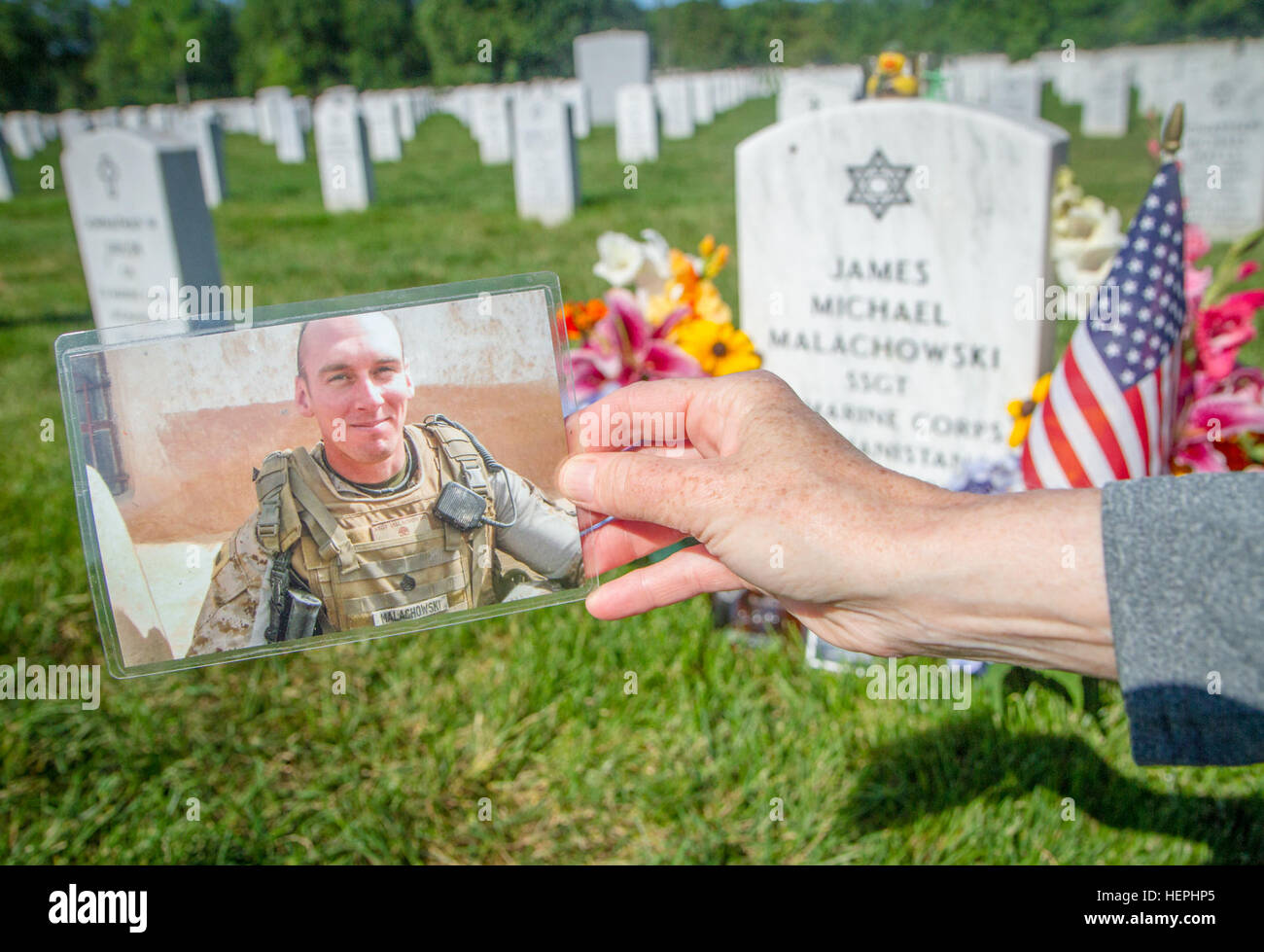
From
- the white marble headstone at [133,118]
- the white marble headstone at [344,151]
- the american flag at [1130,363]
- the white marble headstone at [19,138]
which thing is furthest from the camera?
the white marble headstone at [19,138]

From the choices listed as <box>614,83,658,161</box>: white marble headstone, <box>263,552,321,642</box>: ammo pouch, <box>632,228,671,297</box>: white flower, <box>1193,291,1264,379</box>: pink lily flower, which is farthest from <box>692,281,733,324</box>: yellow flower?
<box>614,83,658,161</box>: white marble headstone

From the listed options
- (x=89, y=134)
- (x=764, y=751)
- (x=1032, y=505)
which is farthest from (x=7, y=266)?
(x=1032, y=505)

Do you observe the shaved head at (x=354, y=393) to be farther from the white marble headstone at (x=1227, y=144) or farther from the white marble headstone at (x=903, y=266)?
the white marble headstone at (x=1227, y=144)

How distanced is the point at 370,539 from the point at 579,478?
296 millimetres

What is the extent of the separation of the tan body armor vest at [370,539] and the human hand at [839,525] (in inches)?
7.2

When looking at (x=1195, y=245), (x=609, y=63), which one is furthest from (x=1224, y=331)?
(x=609, y=63)

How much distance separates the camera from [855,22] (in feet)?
140

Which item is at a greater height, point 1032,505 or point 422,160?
point 422,160

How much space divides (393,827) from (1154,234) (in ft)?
7.65

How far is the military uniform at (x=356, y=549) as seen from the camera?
1.23 m

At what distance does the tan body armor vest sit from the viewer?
1.23m

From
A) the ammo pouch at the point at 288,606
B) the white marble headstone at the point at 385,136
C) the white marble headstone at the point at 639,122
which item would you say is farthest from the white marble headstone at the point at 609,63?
the ammo pouch at the point at 288,606

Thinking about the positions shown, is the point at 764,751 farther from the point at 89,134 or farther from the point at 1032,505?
the point at 89,134

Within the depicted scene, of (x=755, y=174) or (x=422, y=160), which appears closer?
(x=755, y=174)
